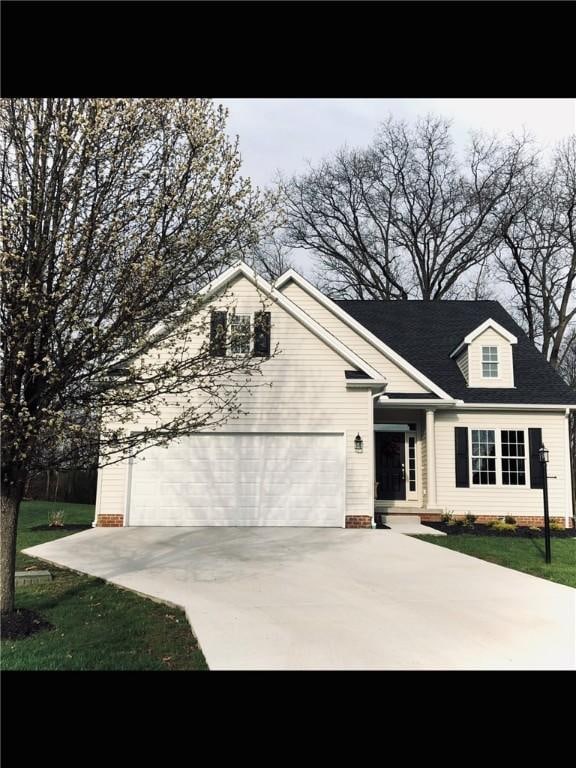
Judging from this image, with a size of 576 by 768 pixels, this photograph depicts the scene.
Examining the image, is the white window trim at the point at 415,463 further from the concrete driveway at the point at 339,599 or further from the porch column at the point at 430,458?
the concrete driveway at the point at 339,599

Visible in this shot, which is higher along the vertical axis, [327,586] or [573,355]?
[573,355]

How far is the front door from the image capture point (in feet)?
48.4

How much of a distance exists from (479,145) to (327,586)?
25342 mm

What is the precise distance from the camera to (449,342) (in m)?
17.2

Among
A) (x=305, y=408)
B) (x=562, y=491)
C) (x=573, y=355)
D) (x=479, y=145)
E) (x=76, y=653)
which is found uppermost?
(x=479, y=145)

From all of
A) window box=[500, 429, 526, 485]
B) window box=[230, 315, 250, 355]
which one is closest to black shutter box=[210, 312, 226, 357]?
window box=[230, 315, 250, 355]

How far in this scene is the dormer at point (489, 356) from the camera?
15133mm

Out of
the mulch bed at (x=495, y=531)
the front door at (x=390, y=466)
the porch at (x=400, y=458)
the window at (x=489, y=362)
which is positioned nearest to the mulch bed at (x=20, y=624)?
the mulch bed at (x=495, y=531)

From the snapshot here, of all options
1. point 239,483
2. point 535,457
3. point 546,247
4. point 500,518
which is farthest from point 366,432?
point 546,247

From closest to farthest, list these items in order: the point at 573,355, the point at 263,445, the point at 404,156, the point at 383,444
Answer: the point at 263,445, the point at 383,444, the point at 404,156, the point at 573,355

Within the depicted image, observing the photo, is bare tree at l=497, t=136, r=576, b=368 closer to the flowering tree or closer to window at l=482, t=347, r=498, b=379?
window at l=482, t=347, r=498, b=379
